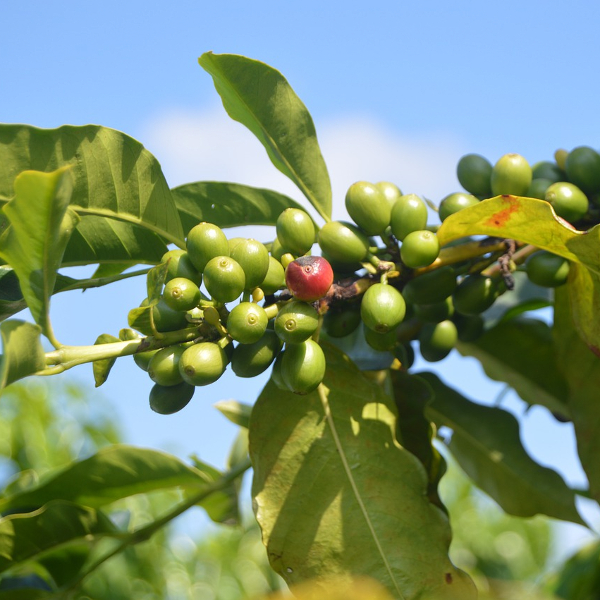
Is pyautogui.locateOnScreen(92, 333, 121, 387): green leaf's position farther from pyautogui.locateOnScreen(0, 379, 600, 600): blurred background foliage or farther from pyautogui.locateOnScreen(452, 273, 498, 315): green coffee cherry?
pyautogui.locateOnScreen(0, 379, 600, 600): blurred background foliage

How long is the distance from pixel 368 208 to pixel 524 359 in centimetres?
101

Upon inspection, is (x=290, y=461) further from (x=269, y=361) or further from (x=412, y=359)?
(x=412, y=359)

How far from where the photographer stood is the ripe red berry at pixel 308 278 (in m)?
1.46

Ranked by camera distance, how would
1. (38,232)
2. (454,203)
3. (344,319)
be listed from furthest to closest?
(454,203), (344,319), (38,232)

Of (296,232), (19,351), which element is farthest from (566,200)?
(19,351)

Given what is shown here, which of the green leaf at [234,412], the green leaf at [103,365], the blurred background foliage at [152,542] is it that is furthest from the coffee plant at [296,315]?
the blurred background foliage at [152,542]

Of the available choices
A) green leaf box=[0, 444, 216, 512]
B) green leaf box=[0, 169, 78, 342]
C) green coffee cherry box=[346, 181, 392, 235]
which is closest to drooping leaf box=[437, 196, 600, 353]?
green coffee cherry box=[346, 181, 392, 235]

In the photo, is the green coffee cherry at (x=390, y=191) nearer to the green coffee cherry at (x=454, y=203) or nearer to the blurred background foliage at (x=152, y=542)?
the green coffee cherry at (x=454, y=203)

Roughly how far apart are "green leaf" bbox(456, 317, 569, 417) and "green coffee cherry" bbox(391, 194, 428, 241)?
2.93ft

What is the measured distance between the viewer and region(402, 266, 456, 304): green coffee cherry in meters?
1.77

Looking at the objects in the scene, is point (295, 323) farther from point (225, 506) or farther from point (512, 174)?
point (225, 506)

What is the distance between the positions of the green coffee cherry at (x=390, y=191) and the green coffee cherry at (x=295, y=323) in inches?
17.2

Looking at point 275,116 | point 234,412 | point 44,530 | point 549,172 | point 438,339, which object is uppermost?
point 275,116

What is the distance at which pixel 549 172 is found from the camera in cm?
208
